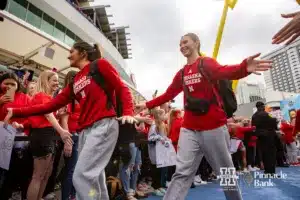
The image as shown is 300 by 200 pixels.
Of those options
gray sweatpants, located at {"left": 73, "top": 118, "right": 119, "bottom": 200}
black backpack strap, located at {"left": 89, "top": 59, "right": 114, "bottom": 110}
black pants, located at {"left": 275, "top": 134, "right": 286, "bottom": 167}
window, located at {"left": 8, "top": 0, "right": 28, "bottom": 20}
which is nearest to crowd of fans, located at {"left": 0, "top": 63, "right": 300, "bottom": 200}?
gray sweatpants, located at {"left": 73, "top": 118, "right": 119, "bottom": 200}

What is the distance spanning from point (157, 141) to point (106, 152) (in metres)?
3.38

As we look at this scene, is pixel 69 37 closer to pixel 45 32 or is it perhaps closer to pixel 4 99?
pixel 45 32

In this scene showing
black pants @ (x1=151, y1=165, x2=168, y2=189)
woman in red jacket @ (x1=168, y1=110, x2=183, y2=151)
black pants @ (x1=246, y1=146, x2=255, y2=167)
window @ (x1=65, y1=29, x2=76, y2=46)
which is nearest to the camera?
black pants @ (x1=151, y1=165, x2=168, y2=189)

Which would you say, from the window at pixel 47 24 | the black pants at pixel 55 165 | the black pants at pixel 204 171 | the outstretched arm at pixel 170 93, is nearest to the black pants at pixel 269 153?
the black pants at pixel 204 171

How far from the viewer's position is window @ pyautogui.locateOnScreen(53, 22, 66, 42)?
64.3ft

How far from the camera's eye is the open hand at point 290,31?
1434mm

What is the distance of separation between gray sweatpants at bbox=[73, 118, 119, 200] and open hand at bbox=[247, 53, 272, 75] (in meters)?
1.32

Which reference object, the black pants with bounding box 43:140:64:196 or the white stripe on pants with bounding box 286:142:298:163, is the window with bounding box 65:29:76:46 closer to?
the white stripe on pants with bounding box 286:142:298:163

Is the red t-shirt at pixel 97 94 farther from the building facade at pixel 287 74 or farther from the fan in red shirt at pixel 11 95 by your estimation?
the building facade at pixel 287 74

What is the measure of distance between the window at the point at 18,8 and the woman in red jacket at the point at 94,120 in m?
15.5

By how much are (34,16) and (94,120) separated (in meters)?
18.0

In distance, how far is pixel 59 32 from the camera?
66.1ft

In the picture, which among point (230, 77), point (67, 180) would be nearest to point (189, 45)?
point (230, 77)

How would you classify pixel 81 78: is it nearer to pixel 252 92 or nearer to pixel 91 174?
pixel 91 174
